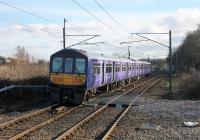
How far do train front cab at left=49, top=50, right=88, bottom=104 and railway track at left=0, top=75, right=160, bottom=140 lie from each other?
5.80 ft

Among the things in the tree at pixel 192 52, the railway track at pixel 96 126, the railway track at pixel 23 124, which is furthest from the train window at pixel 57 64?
the tree at pixel 192 52

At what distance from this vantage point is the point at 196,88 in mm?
32844

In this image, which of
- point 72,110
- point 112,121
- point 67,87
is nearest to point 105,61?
point 67,87

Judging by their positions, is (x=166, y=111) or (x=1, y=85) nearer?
(x=166, y=111)

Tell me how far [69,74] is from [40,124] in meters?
7.90

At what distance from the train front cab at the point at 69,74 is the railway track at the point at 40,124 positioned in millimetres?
1767

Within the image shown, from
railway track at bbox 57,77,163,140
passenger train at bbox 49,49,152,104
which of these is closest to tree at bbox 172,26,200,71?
passenger train at bbox 49,49,152,104

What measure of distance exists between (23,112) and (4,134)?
5936 millimetres

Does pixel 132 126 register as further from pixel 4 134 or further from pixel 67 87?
pixel 67 87

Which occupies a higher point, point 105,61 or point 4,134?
point 105,61

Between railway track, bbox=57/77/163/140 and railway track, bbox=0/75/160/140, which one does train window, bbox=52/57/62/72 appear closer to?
railway track, bbox=0/75/160/140

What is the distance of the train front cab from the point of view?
76.1 feet

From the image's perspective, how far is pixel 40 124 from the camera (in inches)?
617

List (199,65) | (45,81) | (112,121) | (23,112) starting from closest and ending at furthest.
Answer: (112,121) → (23,112) → (45,81) → (199,65)
